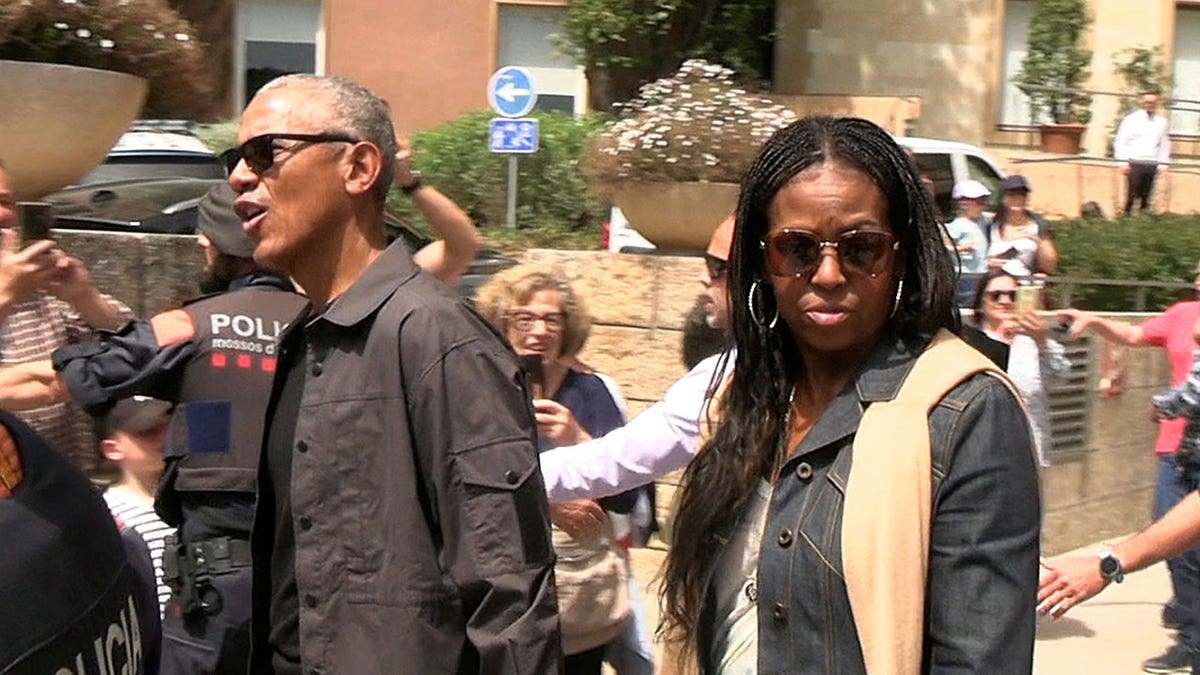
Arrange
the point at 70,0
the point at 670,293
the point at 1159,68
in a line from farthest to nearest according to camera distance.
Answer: the point at 1159,68 < the point at 670,293 < the point at 70,0

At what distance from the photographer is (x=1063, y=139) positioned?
20.7m

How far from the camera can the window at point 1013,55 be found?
22.8 m

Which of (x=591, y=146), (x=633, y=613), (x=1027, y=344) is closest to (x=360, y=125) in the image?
(x=633, y=613)

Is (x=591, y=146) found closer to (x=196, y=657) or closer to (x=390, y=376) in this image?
(x=196, y=657)

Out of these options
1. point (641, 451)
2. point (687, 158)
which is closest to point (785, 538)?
point (641, 451)

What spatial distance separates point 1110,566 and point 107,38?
4.48 meters

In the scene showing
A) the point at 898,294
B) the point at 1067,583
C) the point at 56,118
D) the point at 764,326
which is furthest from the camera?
the point at 56,118

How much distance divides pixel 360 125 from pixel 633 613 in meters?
2.08

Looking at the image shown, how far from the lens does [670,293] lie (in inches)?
358

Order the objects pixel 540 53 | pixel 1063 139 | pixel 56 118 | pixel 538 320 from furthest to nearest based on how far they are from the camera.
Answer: pixel 540 53 < pixel 1063 139 < pixel 56 118 < pixel 538 320

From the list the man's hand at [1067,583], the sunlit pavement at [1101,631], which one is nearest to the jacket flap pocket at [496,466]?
the man's hand at [1067,583]

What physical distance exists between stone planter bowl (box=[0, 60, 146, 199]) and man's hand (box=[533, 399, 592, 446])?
2.78 meters

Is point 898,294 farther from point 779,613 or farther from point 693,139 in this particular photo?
point 693,139

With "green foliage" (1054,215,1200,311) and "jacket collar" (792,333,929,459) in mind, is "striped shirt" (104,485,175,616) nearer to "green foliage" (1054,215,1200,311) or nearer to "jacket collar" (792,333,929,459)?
"jacket collar" (792,333,929,459)
